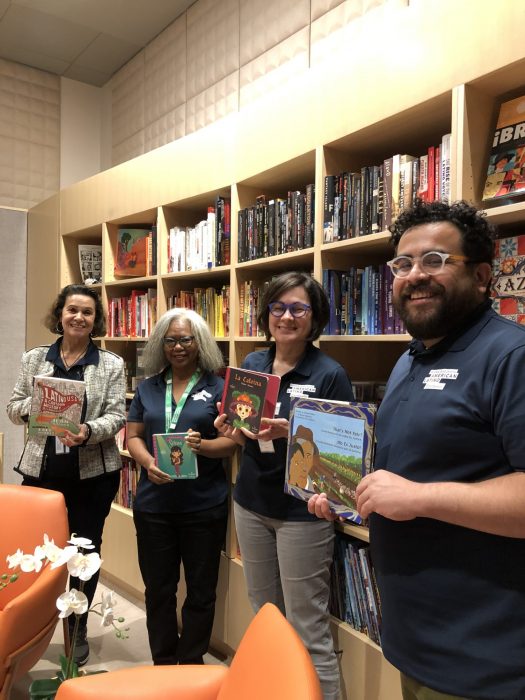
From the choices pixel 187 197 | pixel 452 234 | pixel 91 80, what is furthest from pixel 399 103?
pixel 91 80

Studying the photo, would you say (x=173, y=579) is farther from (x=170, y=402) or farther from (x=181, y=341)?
(x=181, y=341)

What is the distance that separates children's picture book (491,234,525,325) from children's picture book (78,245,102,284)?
2899 millimetres

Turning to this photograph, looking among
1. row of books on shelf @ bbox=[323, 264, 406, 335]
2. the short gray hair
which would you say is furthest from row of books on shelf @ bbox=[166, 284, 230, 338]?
row of books on shelf @ bbox=[323, 264, 406, 335]

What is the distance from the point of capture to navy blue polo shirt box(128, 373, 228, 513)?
95.1 inches

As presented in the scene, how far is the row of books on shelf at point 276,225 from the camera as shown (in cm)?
237

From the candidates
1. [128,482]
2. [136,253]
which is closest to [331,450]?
[128,482]

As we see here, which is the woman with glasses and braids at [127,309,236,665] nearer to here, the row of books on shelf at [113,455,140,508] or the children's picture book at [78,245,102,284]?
the row of books on shelf at [113,455,140,508]

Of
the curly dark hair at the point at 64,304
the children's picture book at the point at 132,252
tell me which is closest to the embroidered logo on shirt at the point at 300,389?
the curly dark hair at the point at 64,304

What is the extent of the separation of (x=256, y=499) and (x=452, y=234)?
1.26 meters

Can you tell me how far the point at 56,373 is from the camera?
8.68 feet

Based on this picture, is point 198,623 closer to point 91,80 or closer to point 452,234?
point 452,234

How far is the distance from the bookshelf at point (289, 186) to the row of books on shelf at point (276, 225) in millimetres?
55

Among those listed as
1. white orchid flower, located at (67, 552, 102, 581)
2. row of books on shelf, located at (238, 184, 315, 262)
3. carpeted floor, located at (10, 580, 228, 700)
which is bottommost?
carpeted floor, located at (10, 580, 228, 700)

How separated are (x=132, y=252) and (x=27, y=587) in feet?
6.88
